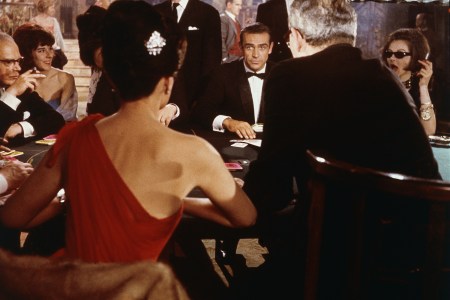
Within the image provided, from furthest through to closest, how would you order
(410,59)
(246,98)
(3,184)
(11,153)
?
(246,98)
(410,59)
(11,153)
(3,184)

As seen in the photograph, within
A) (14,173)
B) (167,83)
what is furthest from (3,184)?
(167,83)

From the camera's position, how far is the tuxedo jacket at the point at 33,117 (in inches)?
122

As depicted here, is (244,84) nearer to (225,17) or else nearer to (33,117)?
(33,117)

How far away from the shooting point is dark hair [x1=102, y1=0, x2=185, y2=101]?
4.57 feet

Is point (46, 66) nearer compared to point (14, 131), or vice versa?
point (14, 131)

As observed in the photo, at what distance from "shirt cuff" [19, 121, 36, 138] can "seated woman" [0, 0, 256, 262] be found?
1.70 m

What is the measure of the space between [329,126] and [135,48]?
64 cm

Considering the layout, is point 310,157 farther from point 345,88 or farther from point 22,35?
point 22,35

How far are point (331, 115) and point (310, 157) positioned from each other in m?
0.30

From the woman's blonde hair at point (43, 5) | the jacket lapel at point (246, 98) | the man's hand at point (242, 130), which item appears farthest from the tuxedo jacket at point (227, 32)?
the man's hand at point (242, 130)

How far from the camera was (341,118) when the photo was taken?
163cm

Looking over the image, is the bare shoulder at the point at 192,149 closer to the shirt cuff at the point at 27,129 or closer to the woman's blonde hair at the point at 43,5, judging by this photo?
the shirt cuff at the point at 27,129

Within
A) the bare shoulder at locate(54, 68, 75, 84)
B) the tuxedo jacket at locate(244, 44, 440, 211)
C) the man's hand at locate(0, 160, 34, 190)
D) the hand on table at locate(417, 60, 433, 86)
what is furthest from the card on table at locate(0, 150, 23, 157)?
the hand on table at locate(417, 60, 433, 86)

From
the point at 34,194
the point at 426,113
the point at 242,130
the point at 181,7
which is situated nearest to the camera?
the point at 34,194
